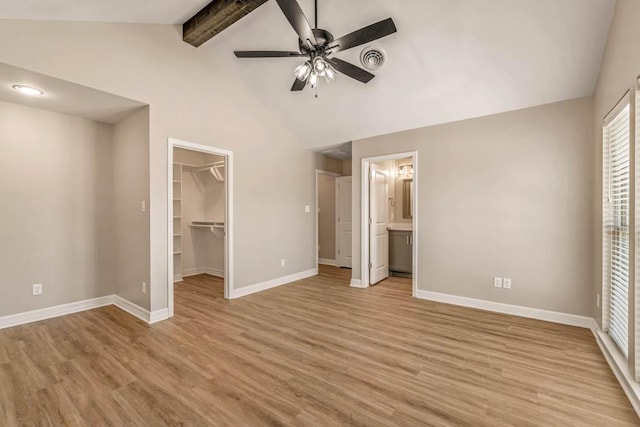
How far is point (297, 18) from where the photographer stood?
6.77 ft

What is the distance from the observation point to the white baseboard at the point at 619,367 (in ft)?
5.92

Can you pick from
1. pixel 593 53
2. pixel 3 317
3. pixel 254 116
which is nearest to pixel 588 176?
pixel 593 53

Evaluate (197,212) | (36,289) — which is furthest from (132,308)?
(197,212)

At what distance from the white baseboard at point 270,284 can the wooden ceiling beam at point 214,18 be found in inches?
128

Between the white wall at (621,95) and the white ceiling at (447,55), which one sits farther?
the white ceiling at (447,55)

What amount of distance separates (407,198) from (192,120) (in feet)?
13.6

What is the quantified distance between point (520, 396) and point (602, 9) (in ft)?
10.0

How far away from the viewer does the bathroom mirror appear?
19.2 ft

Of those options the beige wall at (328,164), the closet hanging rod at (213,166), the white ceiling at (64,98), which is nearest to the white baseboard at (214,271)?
the closet hanging rod at (213,166)

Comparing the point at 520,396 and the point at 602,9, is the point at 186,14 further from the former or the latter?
the point at 520,396

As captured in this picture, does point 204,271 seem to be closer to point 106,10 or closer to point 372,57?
point 106,10

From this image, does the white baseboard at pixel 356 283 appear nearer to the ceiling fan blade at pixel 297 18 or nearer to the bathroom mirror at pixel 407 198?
the bathroom mirror at pixel 407 198

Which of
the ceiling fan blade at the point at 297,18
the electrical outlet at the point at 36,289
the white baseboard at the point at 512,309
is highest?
the ceiling fan blade at the point at 297,18

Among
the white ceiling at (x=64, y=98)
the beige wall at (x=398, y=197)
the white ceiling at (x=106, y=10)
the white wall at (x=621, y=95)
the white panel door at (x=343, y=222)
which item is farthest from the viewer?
the white panel door at (x=343, y=222)
